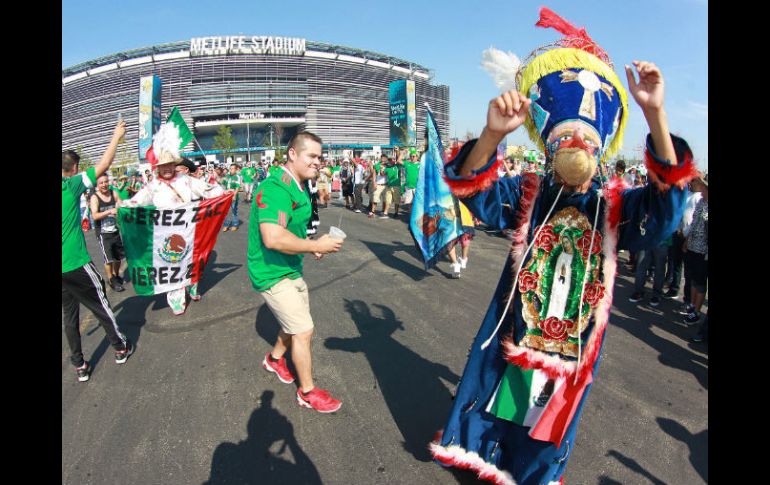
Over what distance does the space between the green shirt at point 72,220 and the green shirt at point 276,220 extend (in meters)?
1.62

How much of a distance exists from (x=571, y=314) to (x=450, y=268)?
5.18 metres

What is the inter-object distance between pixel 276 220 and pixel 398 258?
205 inches

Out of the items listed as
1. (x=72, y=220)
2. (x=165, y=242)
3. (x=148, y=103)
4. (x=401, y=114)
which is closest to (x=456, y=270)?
(x=165, y=242)

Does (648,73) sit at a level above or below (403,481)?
above

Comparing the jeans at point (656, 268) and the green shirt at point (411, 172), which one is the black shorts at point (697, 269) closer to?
the jeans at point (656, 268)

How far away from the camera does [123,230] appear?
4.82 m

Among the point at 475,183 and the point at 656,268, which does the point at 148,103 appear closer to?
the point at 656,268

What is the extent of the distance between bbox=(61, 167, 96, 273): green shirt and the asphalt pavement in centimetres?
108

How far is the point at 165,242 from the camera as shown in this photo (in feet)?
16.3

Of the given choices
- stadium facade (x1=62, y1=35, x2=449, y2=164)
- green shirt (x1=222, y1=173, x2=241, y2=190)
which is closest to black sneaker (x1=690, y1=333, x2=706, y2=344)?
green shirt (x1=222, y1=173, x2=241, y2=190)

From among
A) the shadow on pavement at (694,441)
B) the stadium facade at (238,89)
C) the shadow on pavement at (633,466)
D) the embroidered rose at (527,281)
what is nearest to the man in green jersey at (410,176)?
the shadow on pavement at (694,441)

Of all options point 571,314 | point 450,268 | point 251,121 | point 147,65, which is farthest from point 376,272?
point 147,65

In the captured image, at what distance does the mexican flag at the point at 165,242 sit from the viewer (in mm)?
4824
